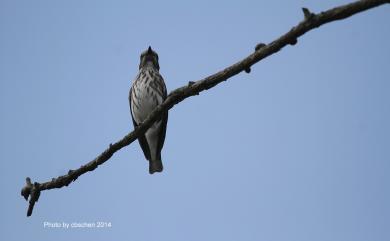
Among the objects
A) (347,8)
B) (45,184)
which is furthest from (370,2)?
(45,184)

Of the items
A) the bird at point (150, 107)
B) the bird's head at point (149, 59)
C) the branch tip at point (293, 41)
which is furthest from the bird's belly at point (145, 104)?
the branch tip at point (293, 41)

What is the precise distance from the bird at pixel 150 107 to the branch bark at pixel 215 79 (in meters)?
3.58

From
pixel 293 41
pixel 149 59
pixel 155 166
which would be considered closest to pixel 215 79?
pixel 293 41

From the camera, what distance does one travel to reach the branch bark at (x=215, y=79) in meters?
3.22

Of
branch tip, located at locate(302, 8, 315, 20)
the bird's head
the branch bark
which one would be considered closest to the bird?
the bird's head

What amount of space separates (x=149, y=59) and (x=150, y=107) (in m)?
1.35

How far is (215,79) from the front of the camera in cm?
402

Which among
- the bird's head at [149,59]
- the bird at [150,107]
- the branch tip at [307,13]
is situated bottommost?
the branch tip at [307,13]

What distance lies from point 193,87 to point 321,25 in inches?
50.2

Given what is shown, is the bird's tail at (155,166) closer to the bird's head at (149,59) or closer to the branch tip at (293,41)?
the bird's head at (149,59)

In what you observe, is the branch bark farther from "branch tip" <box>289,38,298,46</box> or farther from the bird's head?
the bird's head

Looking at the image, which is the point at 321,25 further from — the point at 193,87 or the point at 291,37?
the point at 193,87

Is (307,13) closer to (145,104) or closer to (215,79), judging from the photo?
(215,79)

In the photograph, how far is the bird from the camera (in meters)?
9.05
